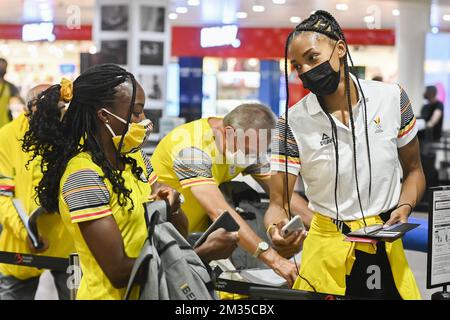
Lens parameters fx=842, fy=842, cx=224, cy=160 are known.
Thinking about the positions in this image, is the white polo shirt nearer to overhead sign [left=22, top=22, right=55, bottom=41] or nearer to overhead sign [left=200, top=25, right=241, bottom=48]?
overhead sign [left=22, top=22, right=55, bottom=41]

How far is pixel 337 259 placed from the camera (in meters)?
2.79

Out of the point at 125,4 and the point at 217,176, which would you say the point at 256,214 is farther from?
the point at 125,4

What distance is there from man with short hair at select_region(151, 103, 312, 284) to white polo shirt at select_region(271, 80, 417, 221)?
2.88 ft

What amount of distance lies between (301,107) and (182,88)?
28.9ft

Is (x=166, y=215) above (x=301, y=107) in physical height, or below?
below

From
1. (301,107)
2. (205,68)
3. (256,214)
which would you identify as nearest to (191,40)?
(205,68)

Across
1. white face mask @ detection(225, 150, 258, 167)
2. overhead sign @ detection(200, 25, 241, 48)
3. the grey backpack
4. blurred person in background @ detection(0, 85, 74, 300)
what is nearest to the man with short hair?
white face mask @ detection(225, 150, 258, 167)

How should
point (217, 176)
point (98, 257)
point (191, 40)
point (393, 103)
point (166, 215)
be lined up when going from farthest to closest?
point (191, 40)
point (217, 176)
point (393, 103)
point (166, 215)
point (98, 257)

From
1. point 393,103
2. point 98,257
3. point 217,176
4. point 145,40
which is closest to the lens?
point 98,257

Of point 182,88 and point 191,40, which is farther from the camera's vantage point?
point 191,40

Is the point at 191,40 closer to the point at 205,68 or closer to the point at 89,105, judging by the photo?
the point at 205,68

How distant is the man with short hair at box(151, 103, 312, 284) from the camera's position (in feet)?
12.2

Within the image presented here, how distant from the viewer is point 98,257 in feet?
7.39

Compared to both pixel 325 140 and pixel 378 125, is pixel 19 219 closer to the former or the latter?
pixel 325 140
